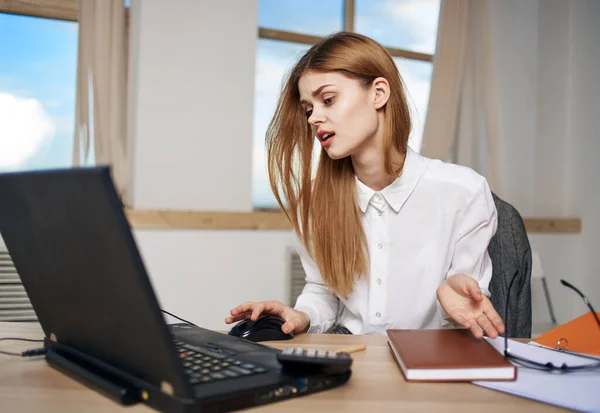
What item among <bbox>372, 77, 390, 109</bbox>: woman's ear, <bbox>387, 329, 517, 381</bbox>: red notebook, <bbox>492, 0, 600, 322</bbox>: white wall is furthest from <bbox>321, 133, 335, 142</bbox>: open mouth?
<bbox>492, 0, 600, 322</bbox>: white wall

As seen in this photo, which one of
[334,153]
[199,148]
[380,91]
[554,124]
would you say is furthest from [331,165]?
[554,124]

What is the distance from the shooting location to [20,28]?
9.96 ft

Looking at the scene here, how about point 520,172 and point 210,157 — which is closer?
point 210,157

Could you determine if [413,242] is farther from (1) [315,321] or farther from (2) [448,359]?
(2) [448,359]

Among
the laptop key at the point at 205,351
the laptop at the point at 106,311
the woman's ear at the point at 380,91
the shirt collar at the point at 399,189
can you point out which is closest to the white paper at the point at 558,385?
the laptop at the point at 106,311

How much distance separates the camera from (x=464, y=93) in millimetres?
3988

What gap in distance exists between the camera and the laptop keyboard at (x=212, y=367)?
28.6 inches

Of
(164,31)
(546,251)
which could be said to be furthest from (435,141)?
(164,31)

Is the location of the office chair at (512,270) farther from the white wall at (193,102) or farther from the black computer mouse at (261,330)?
the white wall at (193,102)

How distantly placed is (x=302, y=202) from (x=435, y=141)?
2459 millimetres

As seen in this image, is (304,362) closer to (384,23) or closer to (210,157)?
(210,157)

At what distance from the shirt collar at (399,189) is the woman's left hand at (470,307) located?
0.38 m

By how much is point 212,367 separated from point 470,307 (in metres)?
0.56

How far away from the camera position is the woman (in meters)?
1.47
